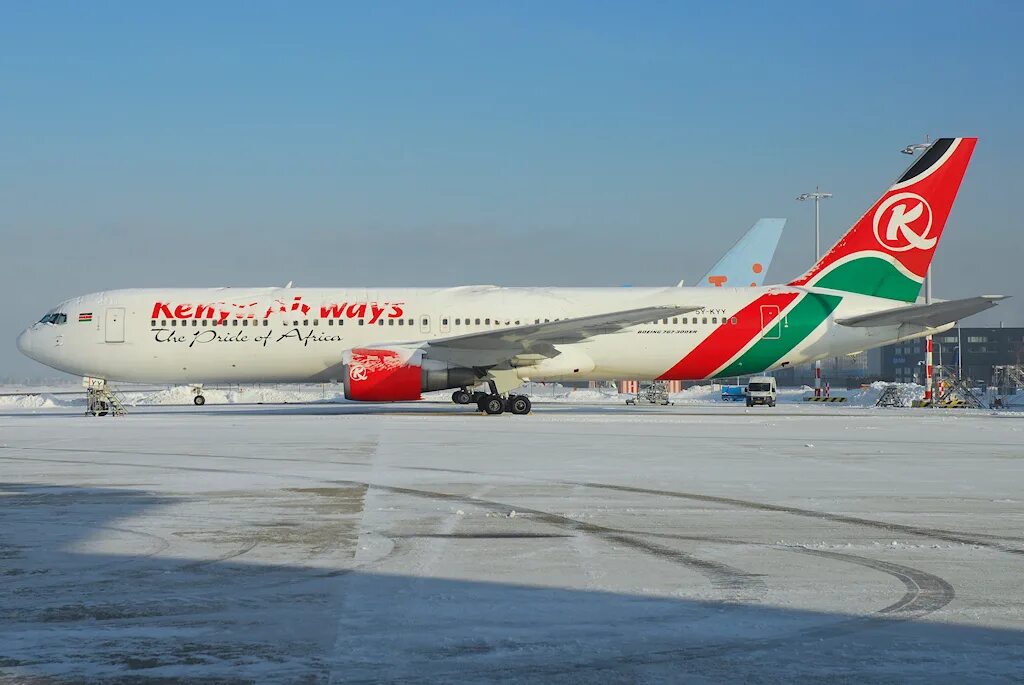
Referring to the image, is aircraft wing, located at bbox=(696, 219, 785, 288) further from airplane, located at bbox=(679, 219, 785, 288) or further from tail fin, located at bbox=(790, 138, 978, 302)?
tail fin, located at bbox=(790, 138, 978, 302)

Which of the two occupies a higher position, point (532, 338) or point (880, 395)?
point (532, 338)

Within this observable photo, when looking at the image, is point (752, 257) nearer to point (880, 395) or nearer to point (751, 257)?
point (751, 257)

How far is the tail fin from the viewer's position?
1141 inches

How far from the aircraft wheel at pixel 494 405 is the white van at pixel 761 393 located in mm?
20355

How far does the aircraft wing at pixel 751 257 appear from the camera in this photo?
46.4m

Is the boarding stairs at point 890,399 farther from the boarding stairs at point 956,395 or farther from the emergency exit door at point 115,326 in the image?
the emergency exit door at point 115,326

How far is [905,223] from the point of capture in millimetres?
29125

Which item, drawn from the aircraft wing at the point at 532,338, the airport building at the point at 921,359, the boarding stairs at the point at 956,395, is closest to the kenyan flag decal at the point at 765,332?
the aircraft wing at the point at 532,338

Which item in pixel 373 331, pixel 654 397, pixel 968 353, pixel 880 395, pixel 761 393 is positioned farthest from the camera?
pixel 968 353

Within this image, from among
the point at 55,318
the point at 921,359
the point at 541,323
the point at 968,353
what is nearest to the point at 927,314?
the point at 541,323

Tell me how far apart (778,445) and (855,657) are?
1285 centimetres

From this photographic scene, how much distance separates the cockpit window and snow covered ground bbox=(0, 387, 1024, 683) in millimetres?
16691

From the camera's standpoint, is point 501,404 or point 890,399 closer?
point 501,404

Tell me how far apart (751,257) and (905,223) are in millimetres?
17852
